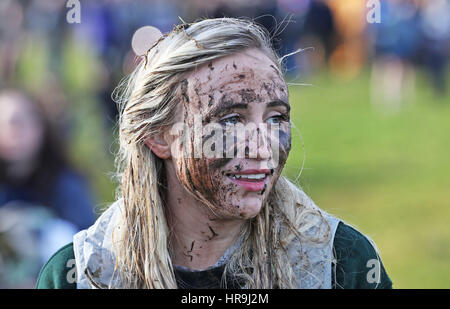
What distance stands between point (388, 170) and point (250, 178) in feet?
27.0

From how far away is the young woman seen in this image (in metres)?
2.60

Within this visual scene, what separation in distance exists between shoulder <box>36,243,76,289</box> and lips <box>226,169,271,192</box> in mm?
679

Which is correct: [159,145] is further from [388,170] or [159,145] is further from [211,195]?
[388,170]

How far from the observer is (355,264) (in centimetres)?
273

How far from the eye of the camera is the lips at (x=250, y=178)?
8.51ft

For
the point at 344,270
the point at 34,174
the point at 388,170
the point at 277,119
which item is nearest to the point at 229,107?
the point at 277,119

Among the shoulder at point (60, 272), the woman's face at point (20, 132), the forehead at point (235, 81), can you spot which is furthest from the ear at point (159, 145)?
the woman's face at point (20, 132)

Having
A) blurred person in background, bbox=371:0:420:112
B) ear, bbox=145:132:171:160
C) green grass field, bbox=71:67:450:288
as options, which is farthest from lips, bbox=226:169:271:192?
blurred person in background, bbox=371:0:420:112

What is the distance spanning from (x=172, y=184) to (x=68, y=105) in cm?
774

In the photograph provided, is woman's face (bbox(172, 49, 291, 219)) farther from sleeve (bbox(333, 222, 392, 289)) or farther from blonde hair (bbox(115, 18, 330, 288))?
sleeve (bbox(333, 222, 392, 289))

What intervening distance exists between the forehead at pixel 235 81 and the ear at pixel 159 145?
0.22 meters

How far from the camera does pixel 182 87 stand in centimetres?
267

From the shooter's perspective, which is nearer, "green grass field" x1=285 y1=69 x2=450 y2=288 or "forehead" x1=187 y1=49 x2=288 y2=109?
"forehead" x1=187 y1=49 x2=288 y2=109
